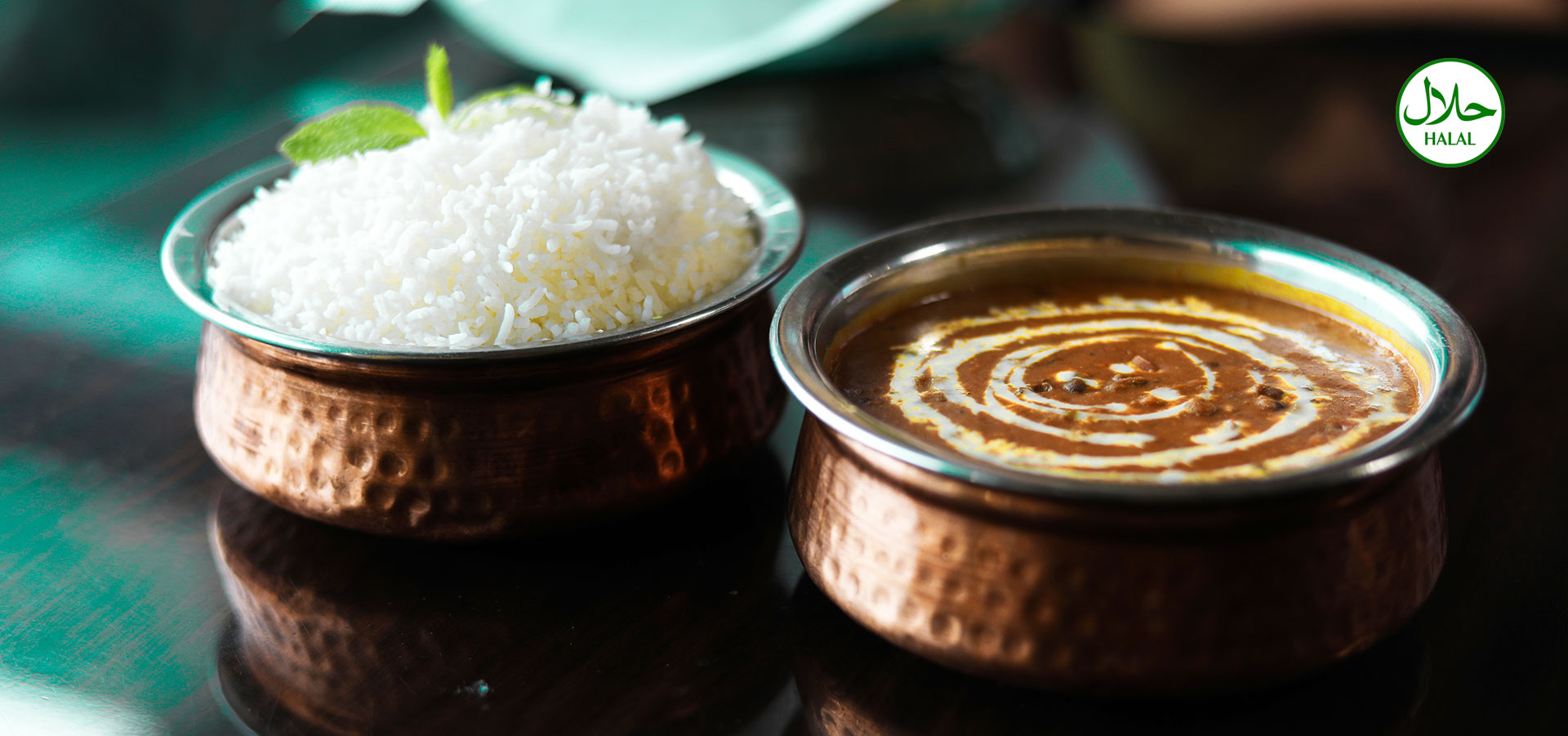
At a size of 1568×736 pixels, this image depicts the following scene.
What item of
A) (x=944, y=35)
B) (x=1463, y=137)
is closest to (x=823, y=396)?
(x=1463, y=137)

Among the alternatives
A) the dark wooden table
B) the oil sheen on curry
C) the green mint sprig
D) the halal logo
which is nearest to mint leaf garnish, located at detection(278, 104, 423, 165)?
the green mint sprig

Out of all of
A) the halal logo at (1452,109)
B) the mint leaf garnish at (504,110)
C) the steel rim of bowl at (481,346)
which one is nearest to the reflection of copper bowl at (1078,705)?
the steel rim of bowl at (481,346)

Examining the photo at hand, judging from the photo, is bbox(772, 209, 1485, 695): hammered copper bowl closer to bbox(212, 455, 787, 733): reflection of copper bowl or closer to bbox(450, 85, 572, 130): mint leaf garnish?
bbox(212, 455, 787, 733): reflection of copper bowl

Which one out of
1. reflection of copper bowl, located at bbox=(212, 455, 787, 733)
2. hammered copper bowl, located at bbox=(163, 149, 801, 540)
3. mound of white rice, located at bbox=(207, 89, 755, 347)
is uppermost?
mound of white rice, located at bbox=(207, 89, 755, 347)

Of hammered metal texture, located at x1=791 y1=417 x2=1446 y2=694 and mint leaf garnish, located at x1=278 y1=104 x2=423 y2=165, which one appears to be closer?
hammered metal texture, located at x1=791 y1=417 x2=1446 y2=694

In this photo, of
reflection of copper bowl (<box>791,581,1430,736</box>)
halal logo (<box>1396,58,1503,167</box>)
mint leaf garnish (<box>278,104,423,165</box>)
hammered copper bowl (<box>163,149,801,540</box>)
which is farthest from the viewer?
halal logo (<box>1396,58,1503,167</box>)

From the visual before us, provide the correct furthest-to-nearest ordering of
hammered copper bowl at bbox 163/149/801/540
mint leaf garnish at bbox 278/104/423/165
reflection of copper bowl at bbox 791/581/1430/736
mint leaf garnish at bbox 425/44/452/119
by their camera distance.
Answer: mint leaf garnish at bbox 425/44/452/119 < mint leaf garnish at bbox 278/104/423/165 < hammered copper bowl at bbox 163/149/801/540 < reflection of copper bowl at bbox 791/581/1430/736

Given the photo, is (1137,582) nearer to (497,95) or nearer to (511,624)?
(511,624)

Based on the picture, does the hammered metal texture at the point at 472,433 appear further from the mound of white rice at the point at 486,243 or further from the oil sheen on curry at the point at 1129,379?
the oil sheen on curry at the point at 1129,379
